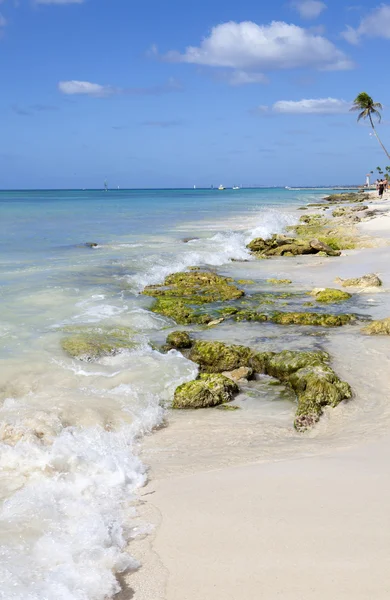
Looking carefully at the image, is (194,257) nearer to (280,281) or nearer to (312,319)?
(280,281)

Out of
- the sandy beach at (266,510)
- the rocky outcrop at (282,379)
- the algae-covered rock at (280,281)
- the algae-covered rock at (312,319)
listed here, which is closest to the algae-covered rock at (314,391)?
the rocky outcrop at (282,379)

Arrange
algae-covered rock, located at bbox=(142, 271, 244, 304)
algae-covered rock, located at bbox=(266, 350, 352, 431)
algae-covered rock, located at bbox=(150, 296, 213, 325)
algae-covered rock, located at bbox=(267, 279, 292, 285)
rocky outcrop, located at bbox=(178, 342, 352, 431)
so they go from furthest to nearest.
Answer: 1. algae-covered rock, located at bbox=(267, 279, 292, 285)
2. algae-covered rock, located at bbox=(142, 271, 244, 304)
3. algae-covered rock, located at bbox=(150, 296, 213, 325)
4. rocky outcrop, located at bbox=(178, 342, 352, 431)
5. algae-covered rock, located at bbox=(266, 350, 352, 431)

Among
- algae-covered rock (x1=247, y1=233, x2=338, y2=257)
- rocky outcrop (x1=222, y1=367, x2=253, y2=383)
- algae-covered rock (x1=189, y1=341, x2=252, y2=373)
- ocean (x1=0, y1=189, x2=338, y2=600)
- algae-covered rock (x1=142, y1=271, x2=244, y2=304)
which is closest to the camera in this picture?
ocean (x1=0, y1=189, x2=338, y2=600)

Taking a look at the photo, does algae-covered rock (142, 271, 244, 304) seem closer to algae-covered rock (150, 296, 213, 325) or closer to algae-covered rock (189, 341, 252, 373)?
algae-covered rock (150, 296, 213, 325)

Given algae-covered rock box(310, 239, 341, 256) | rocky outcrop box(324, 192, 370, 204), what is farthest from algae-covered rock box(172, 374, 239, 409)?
rocky outcrop box(324, 192, 370, 204)

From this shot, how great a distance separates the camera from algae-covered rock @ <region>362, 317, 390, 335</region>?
10.1m

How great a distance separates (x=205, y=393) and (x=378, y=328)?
170 inches

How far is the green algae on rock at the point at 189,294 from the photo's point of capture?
12.3m

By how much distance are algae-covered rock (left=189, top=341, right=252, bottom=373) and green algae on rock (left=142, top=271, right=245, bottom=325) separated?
2412mm

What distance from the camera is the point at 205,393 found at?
7.55m

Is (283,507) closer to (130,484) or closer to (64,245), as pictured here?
(130,484)

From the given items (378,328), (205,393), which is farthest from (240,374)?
(378,328)

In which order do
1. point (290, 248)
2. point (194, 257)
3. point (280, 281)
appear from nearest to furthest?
point (280, 281) → point (194, 257) → point (290, 248)

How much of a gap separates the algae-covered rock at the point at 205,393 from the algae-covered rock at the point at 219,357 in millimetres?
961
